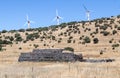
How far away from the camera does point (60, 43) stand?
325 ft

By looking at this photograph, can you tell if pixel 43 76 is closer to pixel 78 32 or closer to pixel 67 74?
pixel 67 74

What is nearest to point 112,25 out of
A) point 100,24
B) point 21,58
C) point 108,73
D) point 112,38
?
point 100,24

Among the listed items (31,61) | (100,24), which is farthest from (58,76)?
(100,24)

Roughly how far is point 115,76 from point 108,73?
1.53 metres

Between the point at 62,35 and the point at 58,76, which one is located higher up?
the point at 62,35

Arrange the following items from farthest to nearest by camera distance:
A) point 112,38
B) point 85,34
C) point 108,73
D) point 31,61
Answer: point 85,34
point 112,38
point 31,61
point 108,73

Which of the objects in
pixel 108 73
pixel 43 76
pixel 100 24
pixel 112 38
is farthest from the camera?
pixel 100 24

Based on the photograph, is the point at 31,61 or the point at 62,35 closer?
the point at 31,61

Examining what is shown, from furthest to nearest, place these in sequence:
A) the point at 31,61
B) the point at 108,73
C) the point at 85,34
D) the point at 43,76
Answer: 1. the point at 85,34
2. the point at 31,61
3. the point at 108,73
4. the point at 43,76

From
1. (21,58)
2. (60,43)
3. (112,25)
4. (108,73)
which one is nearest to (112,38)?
(60,43)

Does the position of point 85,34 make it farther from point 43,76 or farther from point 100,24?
point 43,76

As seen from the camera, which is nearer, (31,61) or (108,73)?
(108,73)

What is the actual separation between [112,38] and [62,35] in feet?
65.3

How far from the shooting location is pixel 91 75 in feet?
94.1
